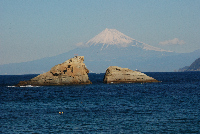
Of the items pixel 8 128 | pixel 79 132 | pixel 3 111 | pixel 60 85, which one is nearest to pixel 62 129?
pixel 79 132

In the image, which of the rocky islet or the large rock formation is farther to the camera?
the rocky islet

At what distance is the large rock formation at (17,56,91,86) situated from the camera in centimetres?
13688

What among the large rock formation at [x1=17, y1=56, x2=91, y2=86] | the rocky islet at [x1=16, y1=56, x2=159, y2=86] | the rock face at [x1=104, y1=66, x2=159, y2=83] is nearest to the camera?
the large rock formation at [x1=17, y1=56, x2=91, y2=86]

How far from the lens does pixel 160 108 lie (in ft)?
217

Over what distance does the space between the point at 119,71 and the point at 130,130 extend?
112 m

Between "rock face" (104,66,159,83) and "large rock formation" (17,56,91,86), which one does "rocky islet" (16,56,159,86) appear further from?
"rock face" (104,66,159,83)

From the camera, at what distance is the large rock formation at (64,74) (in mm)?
136875

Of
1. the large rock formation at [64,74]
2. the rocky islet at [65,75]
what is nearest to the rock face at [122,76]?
the rocky islet at [65,75]

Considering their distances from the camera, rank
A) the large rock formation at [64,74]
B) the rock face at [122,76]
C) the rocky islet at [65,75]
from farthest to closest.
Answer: the rock face at [122,76]
the rocky islet at [65,75]
the large rock formation at [64,74]

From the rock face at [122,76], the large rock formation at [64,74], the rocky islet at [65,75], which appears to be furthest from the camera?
the rock face at [122,76]

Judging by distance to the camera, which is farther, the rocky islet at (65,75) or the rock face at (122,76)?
the rock face at (122,76)

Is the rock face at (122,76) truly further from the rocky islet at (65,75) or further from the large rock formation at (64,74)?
the large rock formation at (64,74)

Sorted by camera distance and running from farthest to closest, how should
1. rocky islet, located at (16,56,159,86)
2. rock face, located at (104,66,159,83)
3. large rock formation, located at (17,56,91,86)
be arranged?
1. rock face, located at (104,66,159,83)
2. rocky islet, located at (16,56,159,86)
3. large rock formation, located at (17,56,91,86)

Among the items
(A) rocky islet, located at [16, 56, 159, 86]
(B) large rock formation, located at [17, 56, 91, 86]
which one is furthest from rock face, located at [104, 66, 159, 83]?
(B) large rock formation, located at [17, 56, 91, 86]
